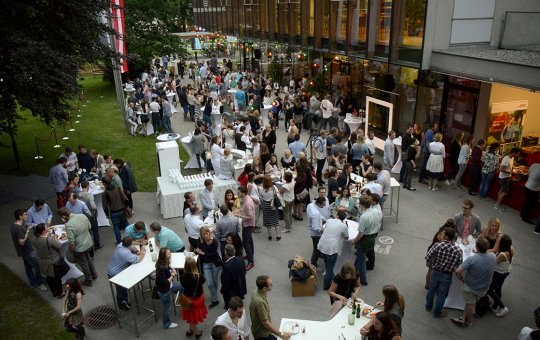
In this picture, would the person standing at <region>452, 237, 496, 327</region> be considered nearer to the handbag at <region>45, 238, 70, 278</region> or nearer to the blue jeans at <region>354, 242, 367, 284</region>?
the blue jeans at <region>354, 242, 367, 284</region>

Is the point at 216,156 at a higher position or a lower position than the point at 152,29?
lower

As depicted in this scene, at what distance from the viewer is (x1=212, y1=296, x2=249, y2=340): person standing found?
530 cm

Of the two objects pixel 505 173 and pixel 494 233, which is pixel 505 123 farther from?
pixel 494 233

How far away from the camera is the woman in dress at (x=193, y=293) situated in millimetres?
6488

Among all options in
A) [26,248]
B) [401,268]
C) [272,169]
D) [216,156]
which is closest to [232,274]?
[401,268]

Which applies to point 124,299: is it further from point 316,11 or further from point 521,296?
point 316,11

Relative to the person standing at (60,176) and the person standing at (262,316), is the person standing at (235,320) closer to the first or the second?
the person standing at (262,316)

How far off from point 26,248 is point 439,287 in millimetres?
7522

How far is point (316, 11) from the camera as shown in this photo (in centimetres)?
1792

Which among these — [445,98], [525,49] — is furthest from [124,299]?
[525,49]

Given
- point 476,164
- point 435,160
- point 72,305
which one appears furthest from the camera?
point 435,160

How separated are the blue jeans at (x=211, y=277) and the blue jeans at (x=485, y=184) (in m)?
7.76

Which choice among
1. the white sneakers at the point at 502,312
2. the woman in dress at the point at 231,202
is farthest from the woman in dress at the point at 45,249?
the white sneakers at the point at 502,312

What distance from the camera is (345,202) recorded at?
919cm
